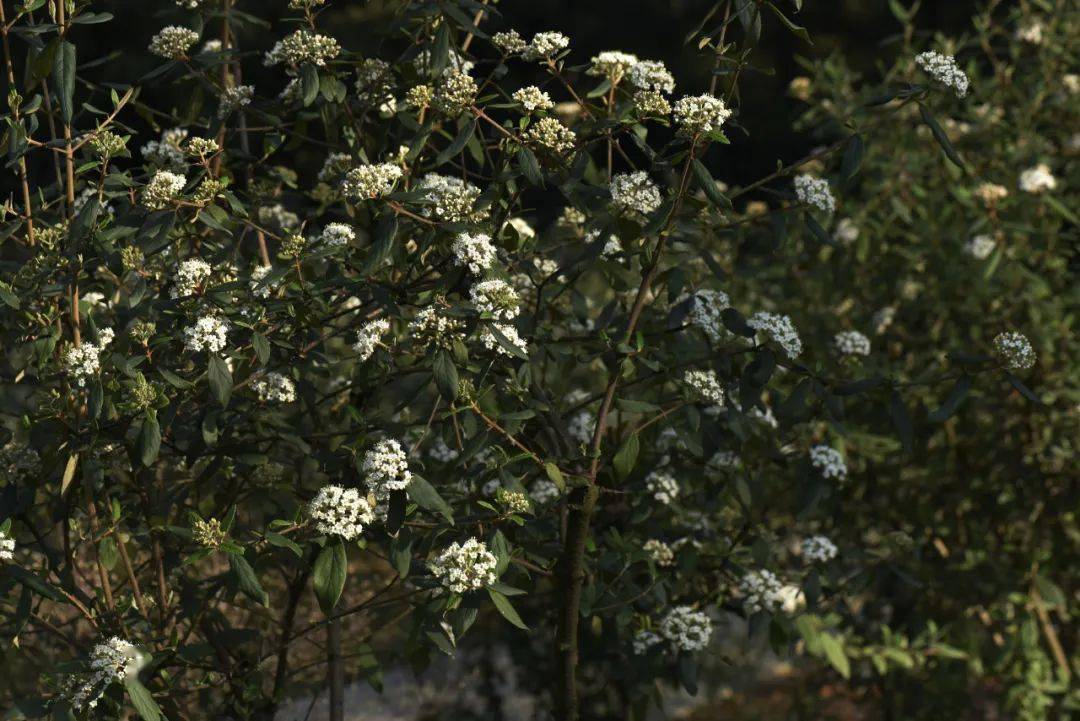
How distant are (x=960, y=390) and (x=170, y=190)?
1.67m

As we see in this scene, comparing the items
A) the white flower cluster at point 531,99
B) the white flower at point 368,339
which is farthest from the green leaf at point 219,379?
the white flower cluster at point 531,99

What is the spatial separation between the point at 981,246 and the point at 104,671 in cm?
304

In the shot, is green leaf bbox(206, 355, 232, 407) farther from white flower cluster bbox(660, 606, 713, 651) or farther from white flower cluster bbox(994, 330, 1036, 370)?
white flower cluster bbox(994, 330, 1036, 370)

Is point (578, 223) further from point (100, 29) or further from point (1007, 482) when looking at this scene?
point (100, 29)

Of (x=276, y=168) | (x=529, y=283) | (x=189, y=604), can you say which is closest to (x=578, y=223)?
(x=529, y=283)

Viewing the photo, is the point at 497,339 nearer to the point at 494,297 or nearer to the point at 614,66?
the point at 494,297

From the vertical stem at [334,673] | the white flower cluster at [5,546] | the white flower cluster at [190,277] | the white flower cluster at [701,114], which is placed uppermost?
the white flower cluster at [701,114]

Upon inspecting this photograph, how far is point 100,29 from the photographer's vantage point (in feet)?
37.1

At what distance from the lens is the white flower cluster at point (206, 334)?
7.14 feet

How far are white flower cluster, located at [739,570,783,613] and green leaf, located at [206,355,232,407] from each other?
4.36ft

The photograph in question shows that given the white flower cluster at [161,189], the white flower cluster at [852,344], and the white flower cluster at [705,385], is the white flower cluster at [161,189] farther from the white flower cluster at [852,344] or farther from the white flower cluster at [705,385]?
the white flower cluster at [852,344]

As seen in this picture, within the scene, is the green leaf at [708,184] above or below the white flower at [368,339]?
above

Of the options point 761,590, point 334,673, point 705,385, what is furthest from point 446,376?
point 761,590

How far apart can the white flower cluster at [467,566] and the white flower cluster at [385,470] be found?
0.49 feet
